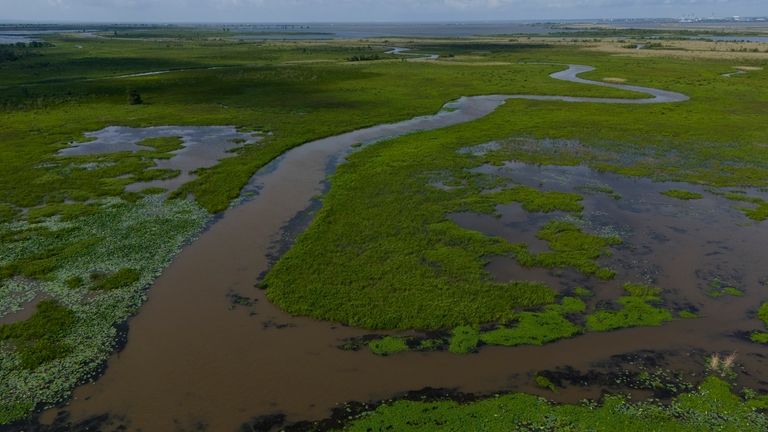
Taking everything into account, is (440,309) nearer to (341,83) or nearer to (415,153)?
(415,153)

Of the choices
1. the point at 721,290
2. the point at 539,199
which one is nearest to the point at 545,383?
the point at 721,290

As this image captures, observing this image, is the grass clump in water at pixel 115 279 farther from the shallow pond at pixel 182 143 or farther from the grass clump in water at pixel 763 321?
the grass clump in water at pixel 763 321

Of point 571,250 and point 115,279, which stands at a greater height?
point 571,250

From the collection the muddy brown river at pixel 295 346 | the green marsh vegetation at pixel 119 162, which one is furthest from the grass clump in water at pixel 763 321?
the green marsh vegetation at pixel 119 162

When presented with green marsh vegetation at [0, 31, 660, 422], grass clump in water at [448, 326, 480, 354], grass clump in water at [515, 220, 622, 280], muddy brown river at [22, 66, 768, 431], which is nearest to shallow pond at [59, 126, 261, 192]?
green marsh vegetation at [0, 31, 660, 422]

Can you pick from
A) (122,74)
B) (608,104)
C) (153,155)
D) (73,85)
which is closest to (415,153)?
(153,155)

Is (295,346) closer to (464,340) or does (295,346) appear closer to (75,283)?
(464,340)
